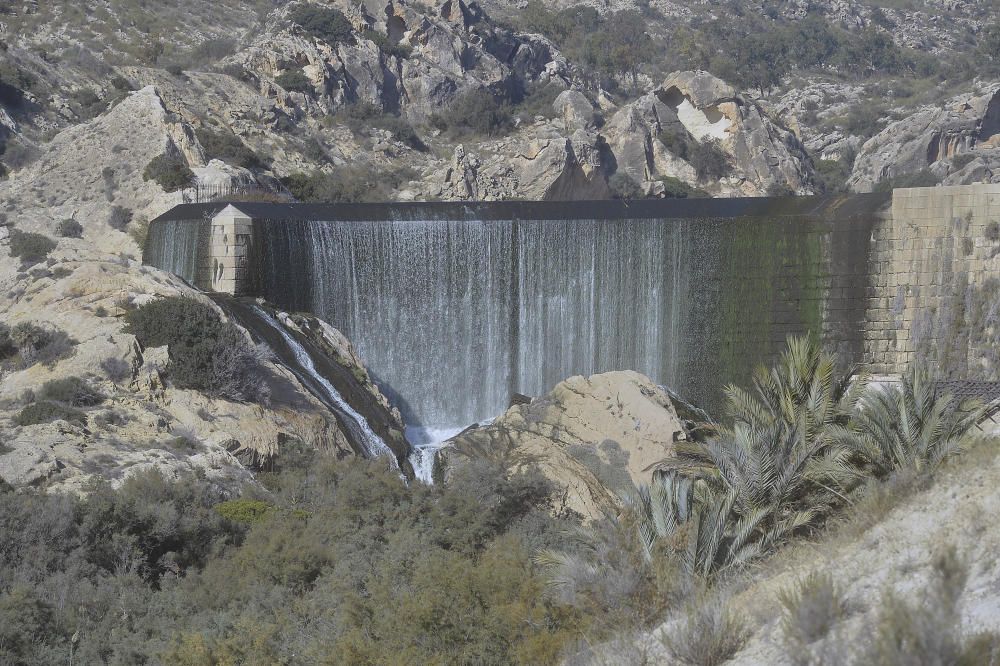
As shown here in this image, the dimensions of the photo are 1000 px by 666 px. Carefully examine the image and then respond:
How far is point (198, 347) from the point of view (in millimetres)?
15383

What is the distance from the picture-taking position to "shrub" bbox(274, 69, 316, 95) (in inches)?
1847

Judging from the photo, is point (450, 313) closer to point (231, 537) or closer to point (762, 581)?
point (231, 537)

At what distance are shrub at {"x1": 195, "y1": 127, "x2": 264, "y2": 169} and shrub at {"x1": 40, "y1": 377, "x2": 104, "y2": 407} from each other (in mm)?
21968

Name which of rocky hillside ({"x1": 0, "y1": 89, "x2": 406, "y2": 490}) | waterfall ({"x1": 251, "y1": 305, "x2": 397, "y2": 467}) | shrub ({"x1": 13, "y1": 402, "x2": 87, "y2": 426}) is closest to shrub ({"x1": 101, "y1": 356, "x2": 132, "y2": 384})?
rocky hillside ({"x1": 0, "y1": 89, "x2": 406, "y2": 490})

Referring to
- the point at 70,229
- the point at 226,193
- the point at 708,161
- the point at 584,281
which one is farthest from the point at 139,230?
the point at 708,161

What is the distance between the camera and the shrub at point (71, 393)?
1386cm

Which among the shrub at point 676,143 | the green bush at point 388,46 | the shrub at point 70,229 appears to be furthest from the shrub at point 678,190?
the shrub at point 70,229

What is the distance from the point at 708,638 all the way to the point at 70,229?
2618 cm

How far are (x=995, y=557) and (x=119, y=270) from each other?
1420 centimetres

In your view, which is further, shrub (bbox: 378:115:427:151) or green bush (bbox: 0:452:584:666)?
shrub (bbox: 378:115:427:151)

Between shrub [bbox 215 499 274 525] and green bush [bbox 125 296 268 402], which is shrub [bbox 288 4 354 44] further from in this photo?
shrub [bbox 215 499 274 525]

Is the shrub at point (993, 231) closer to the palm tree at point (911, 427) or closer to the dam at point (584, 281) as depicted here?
the dam at point (584, 281)

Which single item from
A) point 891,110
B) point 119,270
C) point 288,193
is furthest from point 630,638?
point 891,110

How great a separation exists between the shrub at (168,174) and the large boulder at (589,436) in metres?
16.0
